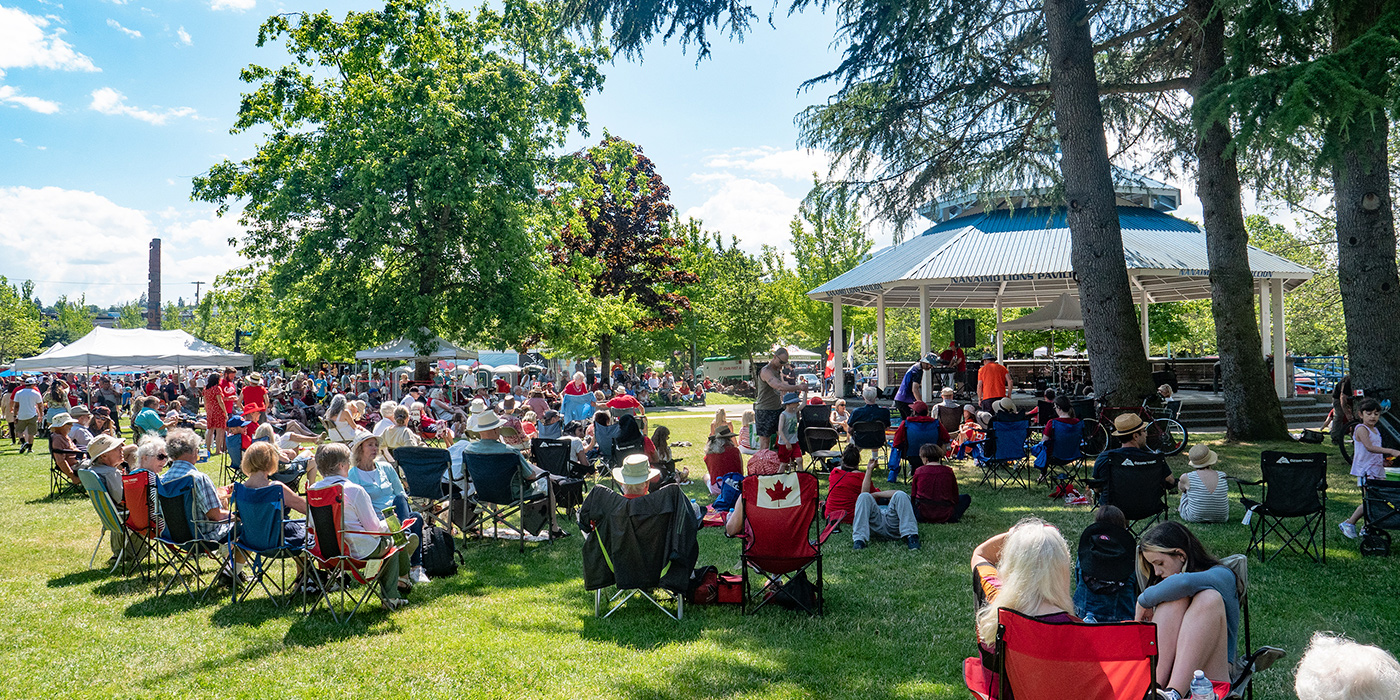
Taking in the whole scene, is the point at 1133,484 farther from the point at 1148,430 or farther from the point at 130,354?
the point at 130,354

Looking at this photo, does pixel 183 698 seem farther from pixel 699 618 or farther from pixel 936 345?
pixel 936 345

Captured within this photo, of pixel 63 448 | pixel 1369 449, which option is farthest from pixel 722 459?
pixel 63 448

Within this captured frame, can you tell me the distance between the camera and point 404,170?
1839cm

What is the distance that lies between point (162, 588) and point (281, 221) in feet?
51.2

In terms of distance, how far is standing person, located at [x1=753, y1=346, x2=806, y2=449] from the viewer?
10359 mm

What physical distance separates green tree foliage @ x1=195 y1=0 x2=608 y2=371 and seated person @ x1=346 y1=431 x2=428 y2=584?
512 inches

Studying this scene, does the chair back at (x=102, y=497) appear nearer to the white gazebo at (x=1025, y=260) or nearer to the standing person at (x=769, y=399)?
the standing person at (x=769, y=399)

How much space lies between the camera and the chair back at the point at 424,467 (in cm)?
722

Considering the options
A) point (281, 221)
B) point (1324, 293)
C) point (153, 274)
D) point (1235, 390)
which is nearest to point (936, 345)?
point (1324, 293)

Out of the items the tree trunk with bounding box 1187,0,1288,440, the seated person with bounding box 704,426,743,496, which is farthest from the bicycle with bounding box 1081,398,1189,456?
the seated person with bounding box 704,426,743,496

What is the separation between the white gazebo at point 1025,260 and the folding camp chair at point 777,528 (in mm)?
10308

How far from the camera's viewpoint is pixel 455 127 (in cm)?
1869

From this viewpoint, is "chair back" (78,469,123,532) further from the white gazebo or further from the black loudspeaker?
the black loudspeaker

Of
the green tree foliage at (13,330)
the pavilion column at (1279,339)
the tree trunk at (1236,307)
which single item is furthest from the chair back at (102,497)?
Answer: the green tree foliage at (13,330)
